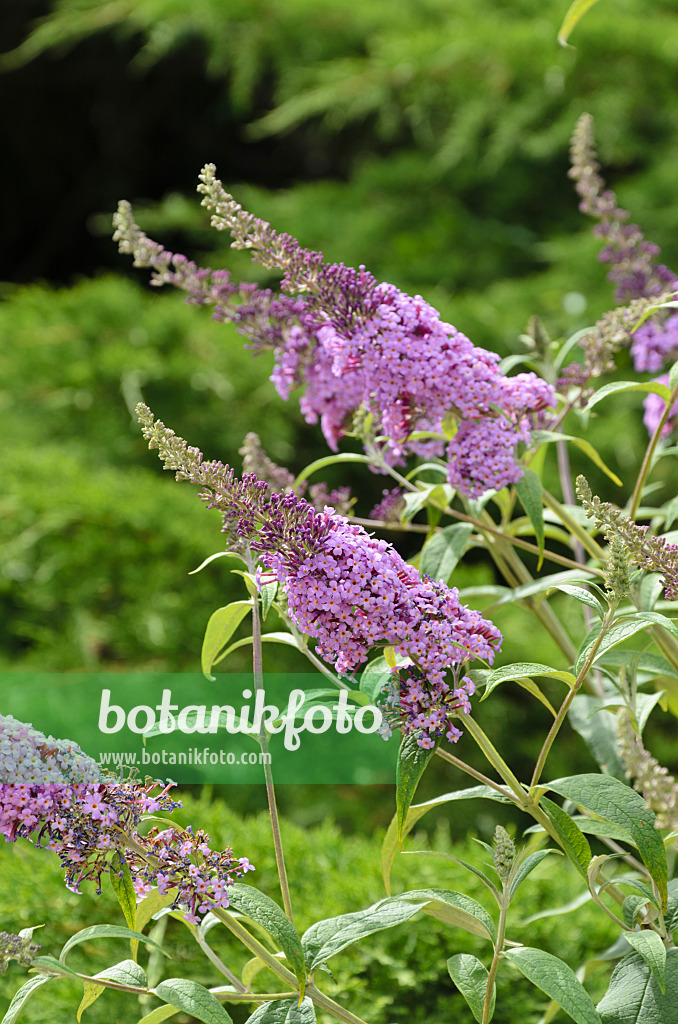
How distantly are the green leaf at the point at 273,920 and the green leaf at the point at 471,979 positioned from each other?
103 millimetres

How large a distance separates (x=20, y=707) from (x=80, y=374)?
35.8 inches

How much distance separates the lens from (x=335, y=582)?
0.39 metres

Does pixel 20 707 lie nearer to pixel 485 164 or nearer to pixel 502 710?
pixel 502 710

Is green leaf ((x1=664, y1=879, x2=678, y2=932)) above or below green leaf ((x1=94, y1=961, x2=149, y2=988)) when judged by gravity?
above

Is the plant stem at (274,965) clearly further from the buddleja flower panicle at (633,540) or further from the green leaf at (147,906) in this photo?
the buddleja flower panicle at (633,540)

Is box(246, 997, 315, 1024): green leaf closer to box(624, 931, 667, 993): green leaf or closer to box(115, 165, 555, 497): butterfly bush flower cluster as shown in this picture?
box(624, 931, 667, 993): green leaf

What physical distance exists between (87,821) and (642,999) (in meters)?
0.28

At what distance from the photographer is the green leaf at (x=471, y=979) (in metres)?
0.47

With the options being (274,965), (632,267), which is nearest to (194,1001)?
(274,965)

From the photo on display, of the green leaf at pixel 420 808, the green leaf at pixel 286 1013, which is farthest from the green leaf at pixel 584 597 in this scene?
the green leaf at pixel 286 1013

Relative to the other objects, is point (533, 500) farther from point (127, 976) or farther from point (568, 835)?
point (127, 976)

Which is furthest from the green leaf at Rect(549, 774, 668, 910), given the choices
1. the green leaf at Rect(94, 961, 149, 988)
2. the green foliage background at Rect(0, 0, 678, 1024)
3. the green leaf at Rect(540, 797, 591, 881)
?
the green foliage background at Rect(0, 0, 678, 1024)

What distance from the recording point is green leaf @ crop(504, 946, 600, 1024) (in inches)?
15.7

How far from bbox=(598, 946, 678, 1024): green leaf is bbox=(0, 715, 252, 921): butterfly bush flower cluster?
20cm
